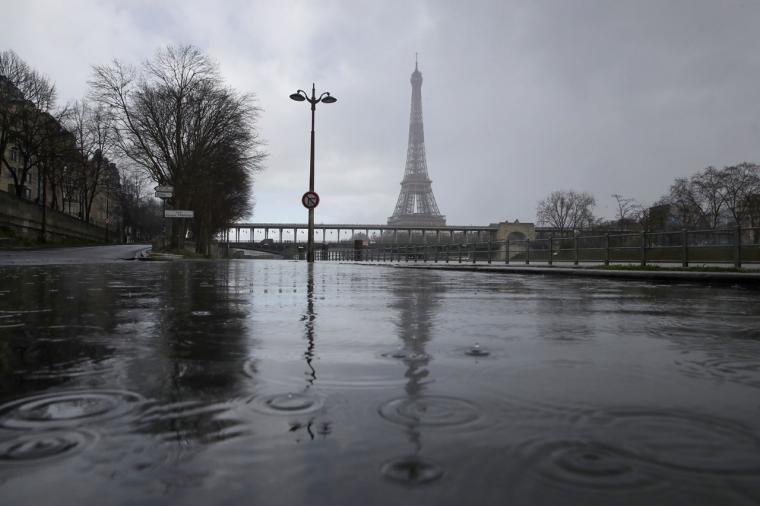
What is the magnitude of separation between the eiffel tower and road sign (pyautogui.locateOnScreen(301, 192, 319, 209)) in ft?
314

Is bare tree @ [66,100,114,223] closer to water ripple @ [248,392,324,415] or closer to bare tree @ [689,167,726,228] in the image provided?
water ripple @ [248,392,324,415]

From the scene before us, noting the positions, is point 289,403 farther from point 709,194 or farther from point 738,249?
point 709,194

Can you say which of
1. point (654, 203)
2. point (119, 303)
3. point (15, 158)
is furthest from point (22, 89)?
point (654, 203)

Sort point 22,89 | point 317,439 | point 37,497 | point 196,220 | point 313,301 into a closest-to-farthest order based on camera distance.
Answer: point 37,497 → point 317,439 → point 313,301 → point 22,89 → point 196,220

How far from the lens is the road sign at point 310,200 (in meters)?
23.1

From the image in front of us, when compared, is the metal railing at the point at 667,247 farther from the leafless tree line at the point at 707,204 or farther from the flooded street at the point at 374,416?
the leafless tree line at the point at 707,204

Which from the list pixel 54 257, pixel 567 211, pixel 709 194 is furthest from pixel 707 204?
pixel 54 257

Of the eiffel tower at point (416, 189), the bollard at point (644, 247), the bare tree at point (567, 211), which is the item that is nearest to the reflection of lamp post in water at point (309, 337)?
the bollard at point (644, 247)

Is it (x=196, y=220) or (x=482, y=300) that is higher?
(x=196, y=220)

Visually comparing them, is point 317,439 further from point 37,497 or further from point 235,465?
point 37,497

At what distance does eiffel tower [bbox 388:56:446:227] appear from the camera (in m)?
119

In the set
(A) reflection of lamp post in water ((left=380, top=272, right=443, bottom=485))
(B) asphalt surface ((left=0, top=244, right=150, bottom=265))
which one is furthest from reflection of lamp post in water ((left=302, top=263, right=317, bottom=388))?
(B) asphalt surface ((left=0, top=244, right=150, bottom=265))

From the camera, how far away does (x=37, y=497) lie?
0.98m

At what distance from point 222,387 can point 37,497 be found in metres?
0.81
